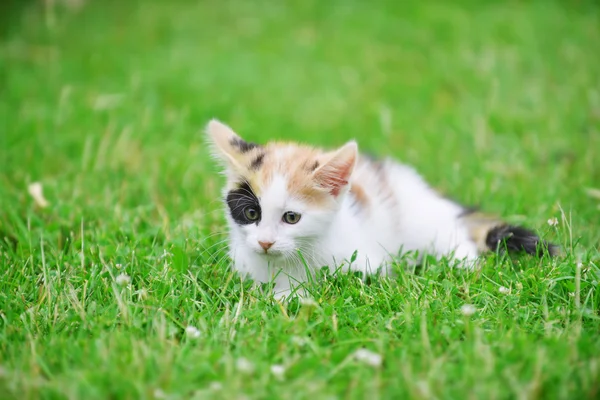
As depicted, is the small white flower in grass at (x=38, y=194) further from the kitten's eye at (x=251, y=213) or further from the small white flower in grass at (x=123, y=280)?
the kitten's eye at (x=251, y=213)

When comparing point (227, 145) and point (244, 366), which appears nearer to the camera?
point (244, 366)

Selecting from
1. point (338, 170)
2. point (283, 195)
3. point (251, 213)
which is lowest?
point (251, 213)

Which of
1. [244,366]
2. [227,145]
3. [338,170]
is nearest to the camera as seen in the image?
[244,366]

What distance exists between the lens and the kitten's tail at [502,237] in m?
2.71

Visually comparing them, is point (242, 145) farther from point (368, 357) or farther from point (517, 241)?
point (517, 241)

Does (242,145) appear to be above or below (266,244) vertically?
above

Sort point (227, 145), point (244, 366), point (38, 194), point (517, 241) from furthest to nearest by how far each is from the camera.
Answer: point (38, 194) < point (517, 241) < point (227, 145) < point (244, 366)

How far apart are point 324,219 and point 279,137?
2046 millimetres

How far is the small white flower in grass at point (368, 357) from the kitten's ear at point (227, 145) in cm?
98

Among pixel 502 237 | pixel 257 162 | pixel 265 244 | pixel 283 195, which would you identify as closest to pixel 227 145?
A: pixel 257 162

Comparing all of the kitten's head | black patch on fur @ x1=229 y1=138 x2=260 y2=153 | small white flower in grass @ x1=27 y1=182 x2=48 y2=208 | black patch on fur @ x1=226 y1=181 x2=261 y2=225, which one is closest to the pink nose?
the kitten's head

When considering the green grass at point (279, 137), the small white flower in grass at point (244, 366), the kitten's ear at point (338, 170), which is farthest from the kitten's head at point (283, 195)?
the small white flower in grass at point (244, 366)

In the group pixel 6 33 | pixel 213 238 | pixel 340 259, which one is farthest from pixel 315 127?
pixel 6 33

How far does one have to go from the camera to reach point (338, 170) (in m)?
2.49
